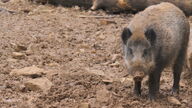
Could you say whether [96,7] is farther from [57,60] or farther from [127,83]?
[127,83]

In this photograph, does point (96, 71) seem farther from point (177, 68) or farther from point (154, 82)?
point (154, 82)

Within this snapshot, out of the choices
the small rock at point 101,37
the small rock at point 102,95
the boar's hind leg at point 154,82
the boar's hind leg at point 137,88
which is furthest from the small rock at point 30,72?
the small rock at point 101,37

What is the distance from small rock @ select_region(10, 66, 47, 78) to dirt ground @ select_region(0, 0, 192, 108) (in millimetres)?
106

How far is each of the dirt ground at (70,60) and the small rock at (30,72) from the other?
0.35ft

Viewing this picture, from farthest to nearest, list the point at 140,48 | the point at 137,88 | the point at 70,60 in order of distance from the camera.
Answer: the point at 70,60 → the point at 137,88 → the point at 140,48

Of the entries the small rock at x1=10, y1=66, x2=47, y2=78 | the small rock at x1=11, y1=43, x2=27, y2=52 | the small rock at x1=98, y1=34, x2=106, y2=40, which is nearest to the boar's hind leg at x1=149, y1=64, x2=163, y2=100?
the small rock at x1=10, y1=66, x2=47, y2=78

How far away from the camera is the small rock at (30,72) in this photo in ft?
27.2

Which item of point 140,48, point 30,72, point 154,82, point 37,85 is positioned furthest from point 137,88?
point 30,72

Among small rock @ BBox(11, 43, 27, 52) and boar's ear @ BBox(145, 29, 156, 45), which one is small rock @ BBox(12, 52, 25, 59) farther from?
boar's ear @ BBox(145, 29, 156, 45)

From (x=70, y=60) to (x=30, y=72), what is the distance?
1.43 meters

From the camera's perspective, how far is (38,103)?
23.3 feet

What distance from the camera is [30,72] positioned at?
27.3 ft

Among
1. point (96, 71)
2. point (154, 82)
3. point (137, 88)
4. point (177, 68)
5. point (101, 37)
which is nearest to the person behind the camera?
point (154, 82)

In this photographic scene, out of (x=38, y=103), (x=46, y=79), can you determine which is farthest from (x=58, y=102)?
(x=46, y=79)
